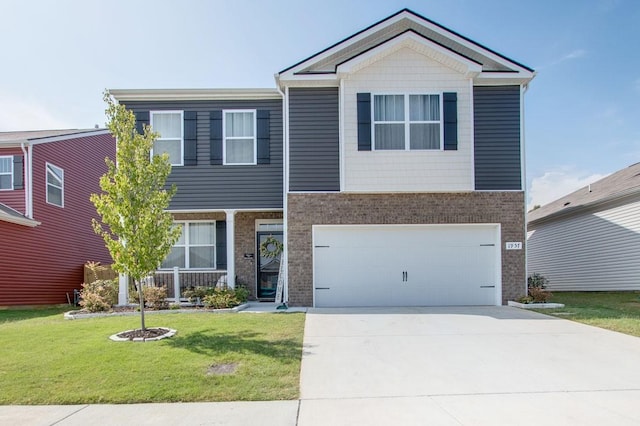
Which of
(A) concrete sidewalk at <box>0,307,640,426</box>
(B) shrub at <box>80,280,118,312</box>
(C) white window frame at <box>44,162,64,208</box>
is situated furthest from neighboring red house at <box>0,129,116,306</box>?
(A) concrete sidewalk at <box>0,307,640,426</box>

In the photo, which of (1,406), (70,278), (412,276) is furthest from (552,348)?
(70,278)

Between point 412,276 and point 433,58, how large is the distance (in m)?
5.91

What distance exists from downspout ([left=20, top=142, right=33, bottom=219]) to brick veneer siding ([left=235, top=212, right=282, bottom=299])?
24.8ft

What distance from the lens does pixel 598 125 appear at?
1656 cm

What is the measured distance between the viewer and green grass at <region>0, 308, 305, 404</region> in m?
5.10

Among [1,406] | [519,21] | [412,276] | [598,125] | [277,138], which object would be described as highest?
[519,21]

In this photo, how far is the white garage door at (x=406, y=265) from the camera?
1190 centimetres

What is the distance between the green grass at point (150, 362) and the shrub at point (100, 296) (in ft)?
6.19

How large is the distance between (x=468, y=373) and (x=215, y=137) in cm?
947

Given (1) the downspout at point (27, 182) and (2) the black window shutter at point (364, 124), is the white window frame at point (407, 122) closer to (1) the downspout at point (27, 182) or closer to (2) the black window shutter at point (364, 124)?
(2) the black window shutter at point (364, 124)

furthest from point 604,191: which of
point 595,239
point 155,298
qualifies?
point 155,298

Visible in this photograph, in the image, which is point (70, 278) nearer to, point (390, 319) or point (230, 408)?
point (390, 319)

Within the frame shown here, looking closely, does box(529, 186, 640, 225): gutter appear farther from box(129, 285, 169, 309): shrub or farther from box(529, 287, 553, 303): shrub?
box(129, 285, 169, 309): shrub

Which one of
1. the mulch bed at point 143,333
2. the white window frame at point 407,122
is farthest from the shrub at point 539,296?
the mulch bed at point 143,333
